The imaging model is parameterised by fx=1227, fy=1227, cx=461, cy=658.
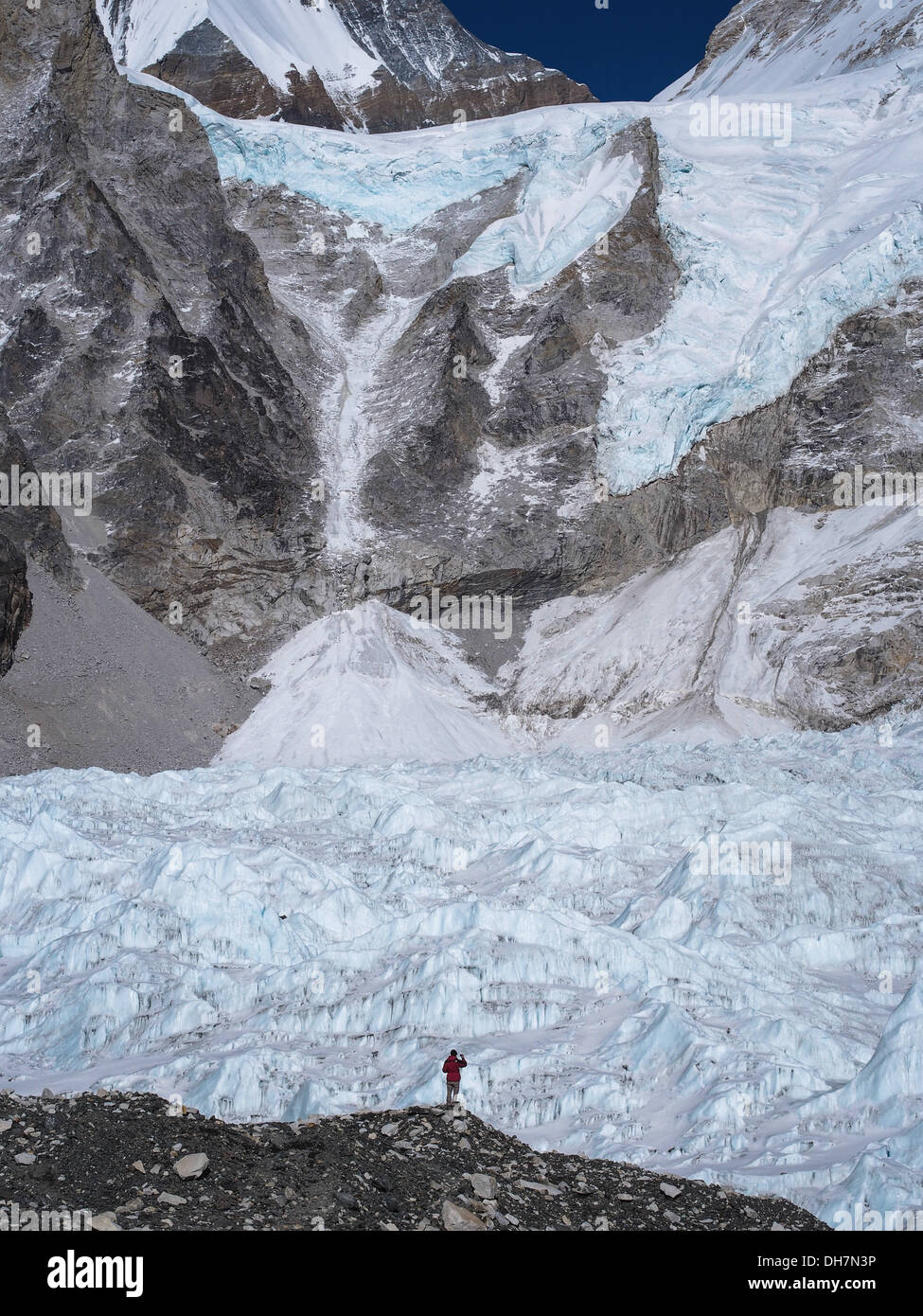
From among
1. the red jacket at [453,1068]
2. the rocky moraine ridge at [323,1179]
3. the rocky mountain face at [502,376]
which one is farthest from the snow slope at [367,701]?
the rocky moraine ridge at [323,1179]

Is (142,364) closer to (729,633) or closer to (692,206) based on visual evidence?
(729,633)

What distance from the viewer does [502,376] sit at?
5988 centimetres

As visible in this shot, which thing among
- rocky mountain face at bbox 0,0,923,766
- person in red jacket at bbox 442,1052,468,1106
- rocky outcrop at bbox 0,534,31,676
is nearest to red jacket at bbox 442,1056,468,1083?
person in red jacket at bbox 442,1052,468,1106

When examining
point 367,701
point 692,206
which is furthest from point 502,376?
point 367,701

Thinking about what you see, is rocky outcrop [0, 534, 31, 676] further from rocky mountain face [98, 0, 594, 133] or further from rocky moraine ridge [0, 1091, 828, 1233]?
rocky mountain face [98, 0, 594, 133]

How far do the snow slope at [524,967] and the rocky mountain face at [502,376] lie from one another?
17.4 metres

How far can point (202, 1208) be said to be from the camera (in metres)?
8.88

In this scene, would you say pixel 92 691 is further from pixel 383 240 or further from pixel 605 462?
pixel 383 240

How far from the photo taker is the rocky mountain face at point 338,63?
342ft

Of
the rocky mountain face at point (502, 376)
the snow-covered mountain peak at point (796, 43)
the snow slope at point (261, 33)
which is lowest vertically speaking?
the rocky mountain face at point (502, 376)

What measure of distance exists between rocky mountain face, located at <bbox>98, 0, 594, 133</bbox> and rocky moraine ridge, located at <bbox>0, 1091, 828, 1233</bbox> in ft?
344

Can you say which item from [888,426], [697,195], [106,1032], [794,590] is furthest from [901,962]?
[697,195]

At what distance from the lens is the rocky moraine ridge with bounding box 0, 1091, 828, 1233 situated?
8.93m

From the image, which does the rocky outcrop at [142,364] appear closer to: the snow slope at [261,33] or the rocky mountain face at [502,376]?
the rocky mountain face at [502,376]
